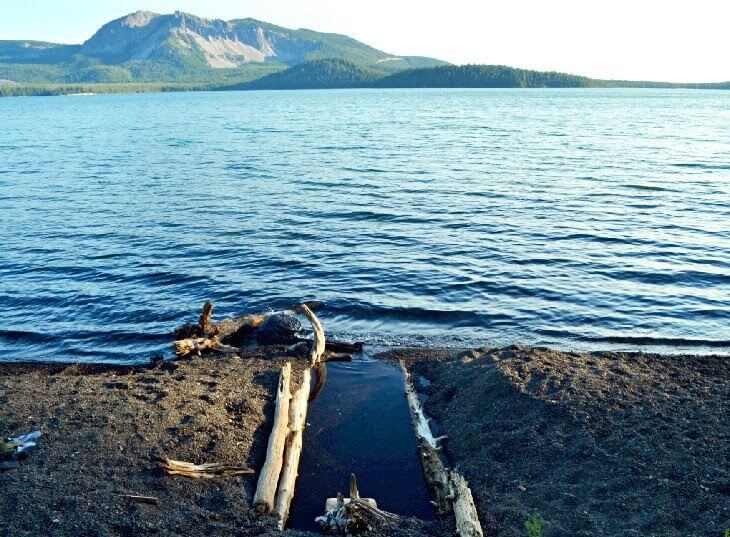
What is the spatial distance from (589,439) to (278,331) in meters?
10.8

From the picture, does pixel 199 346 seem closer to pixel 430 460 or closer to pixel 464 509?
pixel 430 460

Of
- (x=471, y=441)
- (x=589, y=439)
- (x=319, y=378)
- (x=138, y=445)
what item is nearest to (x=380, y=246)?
(x=319, y=378)

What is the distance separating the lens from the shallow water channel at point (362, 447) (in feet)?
43.4

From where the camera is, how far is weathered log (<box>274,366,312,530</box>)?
41.1 ft

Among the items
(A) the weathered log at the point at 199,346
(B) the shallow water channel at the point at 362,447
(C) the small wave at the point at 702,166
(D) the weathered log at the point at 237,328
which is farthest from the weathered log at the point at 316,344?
(C) the small wave at the point at 702,166

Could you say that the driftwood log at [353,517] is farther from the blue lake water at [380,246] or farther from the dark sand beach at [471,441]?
the blue lake water at [380,246]

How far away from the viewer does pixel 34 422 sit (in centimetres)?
1480

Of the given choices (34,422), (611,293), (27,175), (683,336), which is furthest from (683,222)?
(27,175)

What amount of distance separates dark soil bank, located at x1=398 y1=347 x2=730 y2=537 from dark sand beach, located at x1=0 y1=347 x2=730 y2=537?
3cm

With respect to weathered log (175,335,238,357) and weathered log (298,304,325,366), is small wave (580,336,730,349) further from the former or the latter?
weathered log (175,335,238,357)

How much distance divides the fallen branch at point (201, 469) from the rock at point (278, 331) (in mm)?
8024

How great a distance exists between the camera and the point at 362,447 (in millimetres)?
15297

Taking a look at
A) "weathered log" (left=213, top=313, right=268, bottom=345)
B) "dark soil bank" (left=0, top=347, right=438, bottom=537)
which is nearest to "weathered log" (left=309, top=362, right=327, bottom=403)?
"dark soil bank" (left=0, top=347, right=438, bottom=537)

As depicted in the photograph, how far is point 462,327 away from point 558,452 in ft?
32.0
